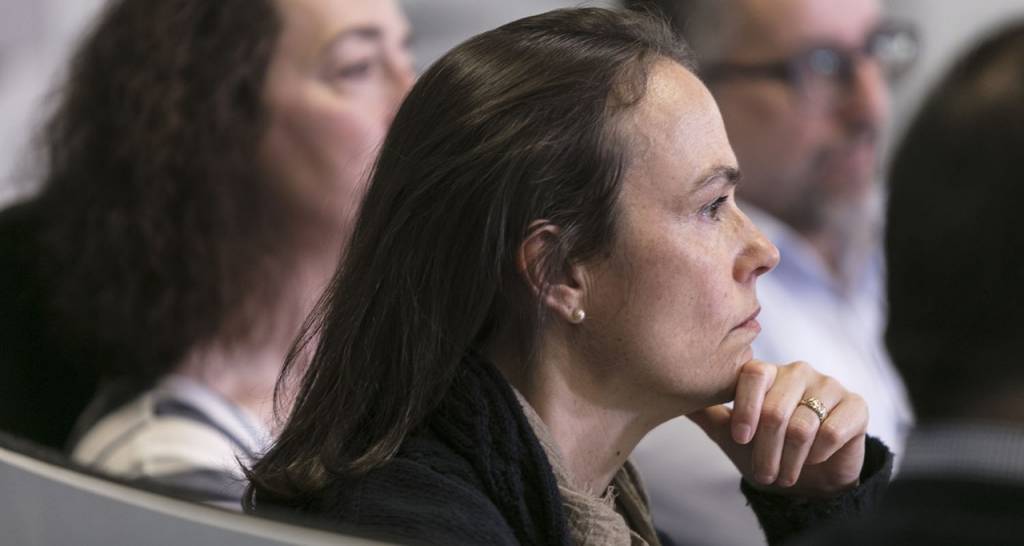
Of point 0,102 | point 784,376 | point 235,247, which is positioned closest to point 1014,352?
point 784,376

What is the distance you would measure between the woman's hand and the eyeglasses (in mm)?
309

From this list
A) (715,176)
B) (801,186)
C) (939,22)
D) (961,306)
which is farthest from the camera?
(801,186)

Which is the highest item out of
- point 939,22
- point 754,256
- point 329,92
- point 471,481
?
point 939,22

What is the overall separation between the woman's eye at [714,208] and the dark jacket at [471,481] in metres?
0.09

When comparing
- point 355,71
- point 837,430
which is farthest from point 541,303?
point 355,71

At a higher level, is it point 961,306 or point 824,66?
point 824,66

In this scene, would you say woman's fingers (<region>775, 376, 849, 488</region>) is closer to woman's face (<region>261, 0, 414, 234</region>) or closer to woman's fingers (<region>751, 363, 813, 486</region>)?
woman's fingers (<region>751, 363, 813, 486</region>)

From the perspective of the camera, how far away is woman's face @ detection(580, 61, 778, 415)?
0.51 metres

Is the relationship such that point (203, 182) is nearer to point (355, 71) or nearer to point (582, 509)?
point (355, 71)

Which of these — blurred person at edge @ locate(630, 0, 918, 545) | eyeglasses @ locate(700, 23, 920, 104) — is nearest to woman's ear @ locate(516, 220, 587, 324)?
blurred person at edge @ locate(630, 0, 918, 545)

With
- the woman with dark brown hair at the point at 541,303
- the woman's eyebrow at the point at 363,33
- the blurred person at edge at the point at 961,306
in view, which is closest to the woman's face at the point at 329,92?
the woman's eyebrow at the point at 363,33

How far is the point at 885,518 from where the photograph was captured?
42 cm

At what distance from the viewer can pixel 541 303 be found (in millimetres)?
529

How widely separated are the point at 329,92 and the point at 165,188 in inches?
5.2
